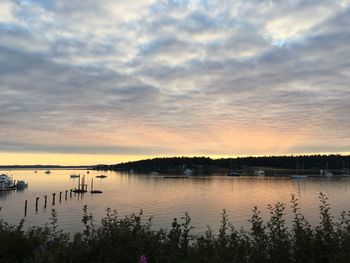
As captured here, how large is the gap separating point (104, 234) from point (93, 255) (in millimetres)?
880

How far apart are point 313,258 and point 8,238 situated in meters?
9.03

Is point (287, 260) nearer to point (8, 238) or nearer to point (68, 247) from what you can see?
point (68, 247)

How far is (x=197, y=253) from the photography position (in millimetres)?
9977

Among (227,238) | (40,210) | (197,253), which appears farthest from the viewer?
(40,210)

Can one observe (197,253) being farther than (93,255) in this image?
No

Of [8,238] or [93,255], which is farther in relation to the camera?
[8,238]

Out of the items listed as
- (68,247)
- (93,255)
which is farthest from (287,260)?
(68,247)

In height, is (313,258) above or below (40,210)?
above

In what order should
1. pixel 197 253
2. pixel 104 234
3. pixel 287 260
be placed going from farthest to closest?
pixel 104 234, pixel 287 260, pixel 197 253

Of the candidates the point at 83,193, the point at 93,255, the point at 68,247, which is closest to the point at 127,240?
the point at 93,255

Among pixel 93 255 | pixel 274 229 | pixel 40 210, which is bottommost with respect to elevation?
pixel 40 210

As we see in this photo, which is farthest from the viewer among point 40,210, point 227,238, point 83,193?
point 83,193

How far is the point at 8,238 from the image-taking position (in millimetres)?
12805

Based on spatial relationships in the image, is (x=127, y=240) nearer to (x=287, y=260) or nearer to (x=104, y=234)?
(x=104, y=234)
